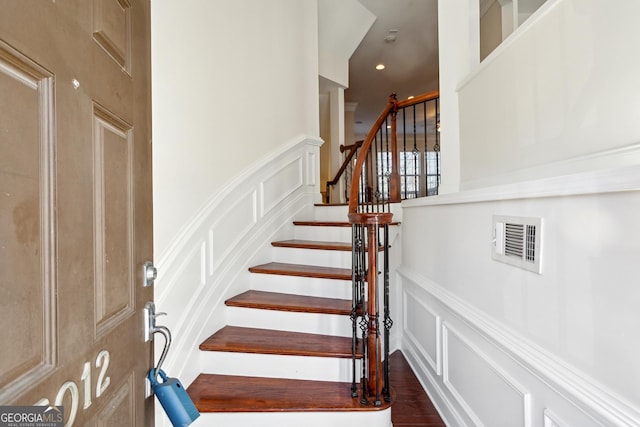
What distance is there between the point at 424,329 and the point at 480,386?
2.36ft

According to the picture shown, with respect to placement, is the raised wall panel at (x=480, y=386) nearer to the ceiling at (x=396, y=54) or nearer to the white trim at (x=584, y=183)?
the white trim at (x=584, y=183)

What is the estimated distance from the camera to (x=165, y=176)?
1537 millimetres

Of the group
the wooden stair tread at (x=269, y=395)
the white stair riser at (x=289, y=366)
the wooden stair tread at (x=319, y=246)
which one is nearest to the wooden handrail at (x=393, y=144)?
the wooden stair tread at (x=319, y=246)

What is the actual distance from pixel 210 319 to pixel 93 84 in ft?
5.18

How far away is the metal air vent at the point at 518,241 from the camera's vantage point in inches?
41.4

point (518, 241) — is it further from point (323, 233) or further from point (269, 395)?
point (323, 233)

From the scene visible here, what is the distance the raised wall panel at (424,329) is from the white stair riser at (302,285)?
1.72ft

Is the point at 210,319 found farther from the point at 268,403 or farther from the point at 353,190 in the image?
the point at 353,190

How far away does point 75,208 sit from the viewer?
616 mm

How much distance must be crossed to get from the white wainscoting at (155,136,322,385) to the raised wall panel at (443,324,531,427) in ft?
4.63

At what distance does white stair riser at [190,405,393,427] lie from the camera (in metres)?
1.52

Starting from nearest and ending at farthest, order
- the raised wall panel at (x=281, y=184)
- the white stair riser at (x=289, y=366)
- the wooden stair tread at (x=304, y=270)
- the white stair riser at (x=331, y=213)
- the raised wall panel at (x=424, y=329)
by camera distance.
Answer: the white stair riser at (x=289, y=366), the raised wall panel at (x=424, y=329), the wooden stair tread at (x=304, y=270), the raised wall panel at (x=281, y=184), the white stair riser at (x=331, y=213)

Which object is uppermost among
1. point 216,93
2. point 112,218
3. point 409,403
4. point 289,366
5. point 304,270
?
point 216,93

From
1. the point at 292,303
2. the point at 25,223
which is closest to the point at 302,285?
the point at 292,303
